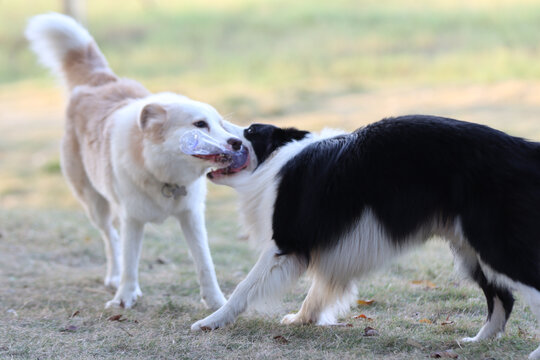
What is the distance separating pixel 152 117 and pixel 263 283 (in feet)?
4.50

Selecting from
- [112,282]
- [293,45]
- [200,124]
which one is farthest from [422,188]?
[293,45]

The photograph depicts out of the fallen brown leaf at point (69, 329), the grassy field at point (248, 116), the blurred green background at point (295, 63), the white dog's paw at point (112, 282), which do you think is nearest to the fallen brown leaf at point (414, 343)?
the grassy field at point (248, 116)

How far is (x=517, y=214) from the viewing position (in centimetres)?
334

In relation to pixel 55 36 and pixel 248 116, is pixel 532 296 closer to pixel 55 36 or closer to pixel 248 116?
pixel 55 36

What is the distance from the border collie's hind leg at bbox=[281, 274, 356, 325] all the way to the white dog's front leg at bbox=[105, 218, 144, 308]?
1.27m

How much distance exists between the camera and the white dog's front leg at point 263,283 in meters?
3.87

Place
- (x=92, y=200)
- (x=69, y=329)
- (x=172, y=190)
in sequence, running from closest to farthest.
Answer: (x=69, y=329), (x=172, y=190), (x=92, y=200)

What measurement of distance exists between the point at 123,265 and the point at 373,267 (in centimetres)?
199

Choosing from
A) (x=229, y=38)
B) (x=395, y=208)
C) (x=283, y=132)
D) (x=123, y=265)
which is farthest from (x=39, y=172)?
(x=229, y=38)

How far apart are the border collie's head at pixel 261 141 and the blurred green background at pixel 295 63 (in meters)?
6.58

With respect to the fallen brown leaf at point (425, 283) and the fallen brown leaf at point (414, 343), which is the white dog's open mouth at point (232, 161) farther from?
the fallen brown leaf at point (425, 283)

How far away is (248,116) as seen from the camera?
1513cm

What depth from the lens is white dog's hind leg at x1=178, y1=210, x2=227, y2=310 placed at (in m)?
4.73

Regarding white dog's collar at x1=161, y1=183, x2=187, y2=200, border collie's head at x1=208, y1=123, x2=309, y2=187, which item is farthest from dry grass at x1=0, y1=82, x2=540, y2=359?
border collie's head at x1=208, y1=123, x2=309, y2=187
